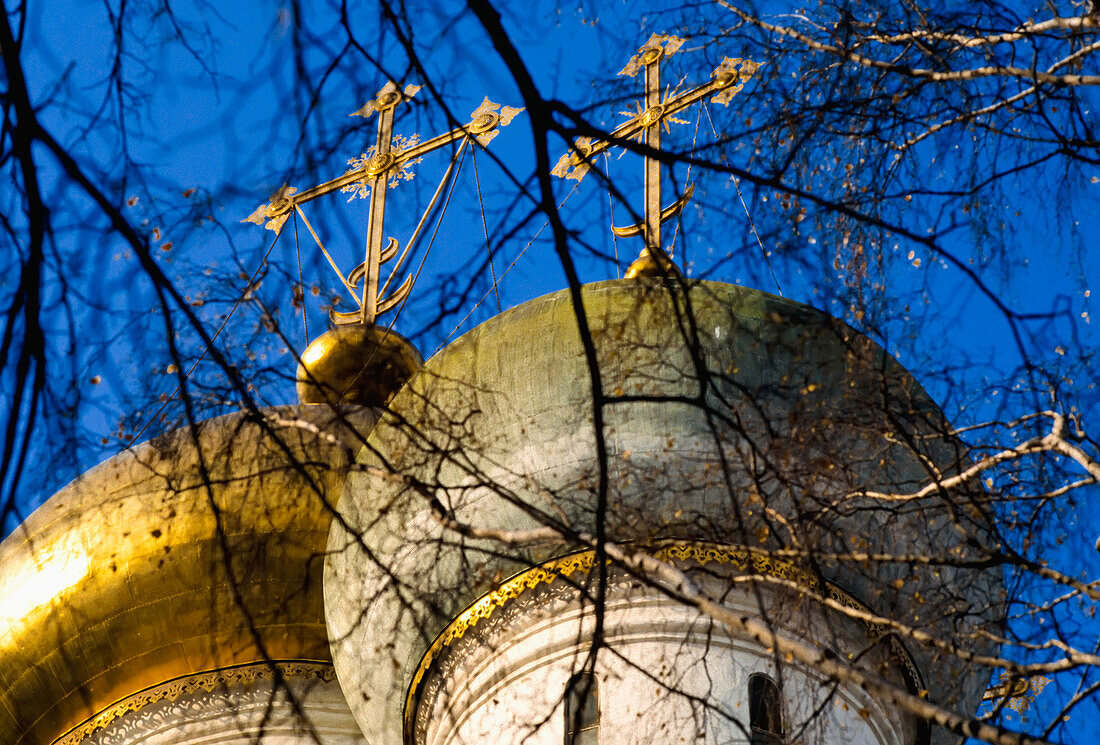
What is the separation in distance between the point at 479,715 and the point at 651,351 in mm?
1967

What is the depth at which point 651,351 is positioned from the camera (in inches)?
283

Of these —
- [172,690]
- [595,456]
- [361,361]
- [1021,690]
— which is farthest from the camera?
[361,361]

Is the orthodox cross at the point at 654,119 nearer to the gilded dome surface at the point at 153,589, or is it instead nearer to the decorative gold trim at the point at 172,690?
the gilded dome surface at the point at 153,589

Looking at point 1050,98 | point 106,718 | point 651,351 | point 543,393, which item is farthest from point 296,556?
point 1050,98

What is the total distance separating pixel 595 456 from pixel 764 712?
1375 mm

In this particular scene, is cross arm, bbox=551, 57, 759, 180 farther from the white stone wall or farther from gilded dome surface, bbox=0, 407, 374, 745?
gilded dome surface, bbox=0, 407, 374, 745

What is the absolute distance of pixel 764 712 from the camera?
24.1 feet

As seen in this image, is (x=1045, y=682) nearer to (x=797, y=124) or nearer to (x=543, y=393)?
(x=797, y=124)

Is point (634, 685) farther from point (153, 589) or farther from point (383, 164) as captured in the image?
point (153, 589)

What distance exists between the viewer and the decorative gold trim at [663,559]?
23.2 feet

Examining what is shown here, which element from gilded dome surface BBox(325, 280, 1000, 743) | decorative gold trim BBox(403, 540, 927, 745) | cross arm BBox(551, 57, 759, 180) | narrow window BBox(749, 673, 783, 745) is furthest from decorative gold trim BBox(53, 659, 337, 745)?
cross arm BBox(551, 57, 759, 180)

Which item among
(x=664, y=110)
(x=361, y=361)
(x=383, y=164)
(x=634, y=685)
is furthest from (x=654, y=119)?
(x=634, y=685)

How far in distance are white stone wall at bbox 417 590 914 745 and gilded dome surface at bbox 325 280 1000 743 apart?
0.29 m

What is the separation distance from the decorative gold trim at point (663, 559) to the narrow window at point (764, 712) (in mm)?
511
